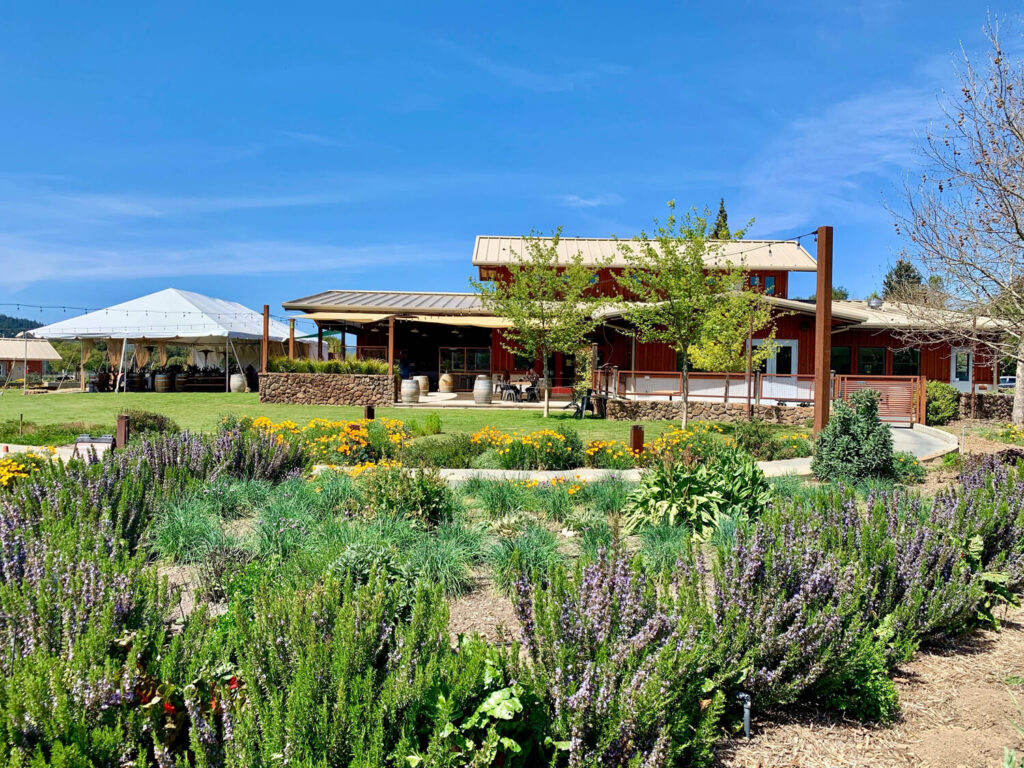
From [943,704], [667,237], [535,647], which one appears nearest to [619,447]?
[943,704]

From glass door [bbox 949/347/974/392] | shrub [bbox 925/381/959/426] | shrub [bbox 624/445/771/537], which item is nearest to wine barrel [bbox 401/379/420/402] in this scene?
shrub [bbox 925/381/959/426]

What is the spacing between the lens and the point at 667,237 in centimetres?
1834

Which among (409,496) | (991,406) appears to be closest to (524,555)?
(409,496)

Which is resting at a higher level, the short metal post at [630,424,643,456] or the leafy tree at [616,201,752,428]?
the leafy tree at [616,201,752,428]

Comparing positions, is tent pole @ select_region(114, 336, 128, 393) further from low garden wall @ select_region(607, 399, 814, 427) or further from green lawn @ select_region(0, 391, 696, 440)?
low garden wall @ select_region(607, 399, 814, 427)

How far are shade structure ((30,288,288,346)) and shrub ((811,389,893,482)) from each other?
2579cm

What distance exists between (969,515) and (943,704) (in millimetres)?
1866

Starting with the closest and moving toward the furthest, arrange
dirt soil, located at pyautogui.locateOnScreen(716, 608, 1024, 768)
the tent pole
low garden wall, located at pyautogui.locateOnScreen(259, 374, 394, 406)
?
dirt soil, located at pyautogui.locateOnScreen(716, 608, 1024, 768) → low garden wall, located at pyautogui.locateOnScreen(259, 374, 394, 406) → the tent pole

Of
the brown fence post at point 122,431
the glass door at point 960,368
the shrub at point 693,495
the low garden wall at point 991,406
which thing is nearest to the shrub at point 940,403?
the low garden wall at point 991,406

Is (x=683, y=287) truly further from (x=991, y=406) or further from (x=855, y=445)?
(x=991, y=406)

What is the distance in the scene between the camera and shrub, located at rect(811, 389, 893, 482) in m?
8.34

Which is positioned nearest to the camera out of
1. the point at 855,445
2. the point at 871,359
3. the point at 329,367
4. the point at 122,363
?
the point at 855,445

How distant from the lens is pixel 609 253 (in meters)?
32.2

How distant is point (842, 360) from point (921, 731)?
26274 mm
